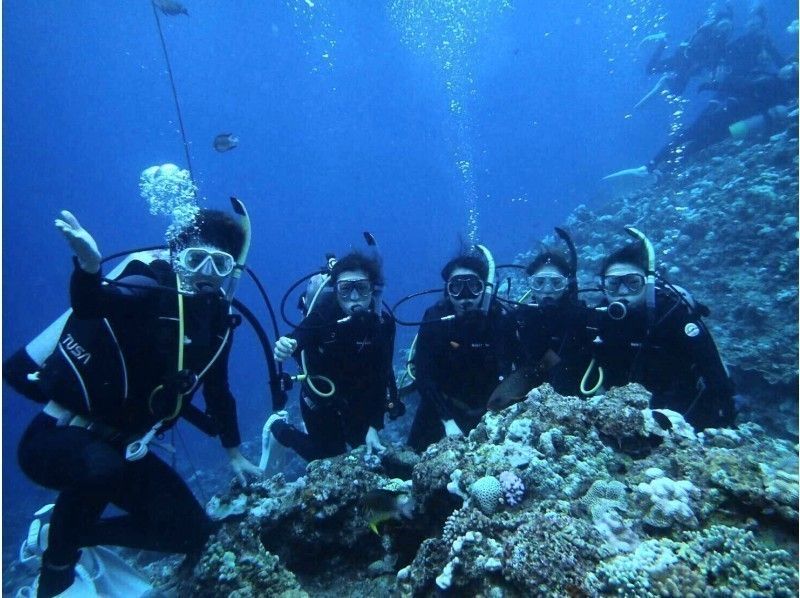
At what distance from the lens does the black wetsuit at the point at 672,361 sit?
481 cm

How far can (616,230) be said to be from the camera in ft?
52.2

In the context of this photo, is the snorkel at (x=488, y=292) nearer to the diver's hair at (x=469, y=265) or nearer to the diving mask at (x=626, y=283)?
the diver's hair at (x=469, y=265)

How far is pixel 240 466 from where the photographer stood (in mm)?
4629

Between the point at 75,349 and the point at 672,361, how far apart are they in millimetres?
6596

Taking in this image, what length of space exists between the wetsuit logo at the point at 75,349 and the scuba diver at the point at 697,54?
2728 cm

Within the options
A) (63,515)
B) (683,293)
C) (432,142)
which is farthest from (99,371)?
(432,142)

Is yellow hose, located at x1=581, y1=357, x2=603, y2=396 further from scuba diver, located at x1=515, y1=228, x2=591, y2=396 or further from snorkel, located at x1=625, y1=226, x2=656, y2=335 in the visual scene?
snorkel, located at x1=625, y1=226, x2=656, y2=335

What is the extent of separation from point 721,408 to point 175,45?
8722cm

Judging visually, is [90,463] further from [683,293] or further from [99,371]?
[683,293]

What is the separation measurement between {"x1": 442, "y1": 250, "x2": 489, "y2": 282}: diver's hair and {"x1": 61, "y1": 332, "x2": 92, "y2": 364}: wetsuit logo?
4.24 metres

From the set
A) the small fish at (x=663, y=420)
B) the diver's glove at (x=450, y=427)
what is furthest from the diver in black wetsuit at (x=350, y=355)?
the small fish at (x=663, y=420)

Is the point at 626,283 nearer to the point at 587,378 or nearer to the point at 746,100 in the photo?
the point at 587,378

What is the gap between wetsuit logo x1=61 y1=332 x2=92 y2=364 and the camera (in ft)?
11.7

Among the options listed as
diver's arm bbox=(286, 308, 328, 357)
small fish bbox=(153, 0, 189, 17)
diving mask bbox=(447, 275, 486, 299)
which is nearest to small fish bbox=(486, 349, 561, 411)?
diving mask bbox=(447, 275, 486, 299)
